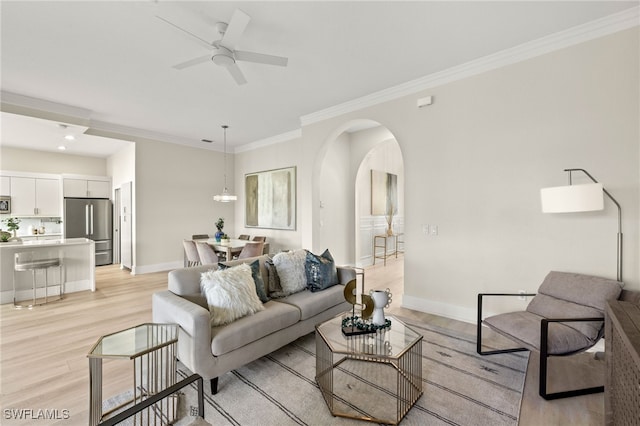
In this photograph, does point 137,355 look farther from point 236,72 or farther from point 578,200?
point 578,200

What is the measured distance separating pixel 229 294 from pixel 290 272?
34.1 inches

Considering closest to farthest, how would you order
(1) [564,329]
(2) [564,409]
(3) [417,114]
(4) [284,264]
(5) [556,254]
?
(2) [564,409]
(1) [564,329]
(5) [556,254]
(4) [284,264]
(3) [417,114]

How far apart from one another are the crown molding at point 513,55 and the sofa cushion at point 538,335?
8.61ft

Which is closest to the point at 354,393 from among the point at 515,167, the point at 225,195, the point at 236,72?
the point at 515,167

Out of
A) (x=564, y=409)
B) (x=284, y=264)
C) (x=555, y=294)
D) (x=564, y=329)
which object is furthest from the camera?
(x=284, y=264)

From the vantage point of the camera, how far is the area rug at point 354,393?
1840 millimetres

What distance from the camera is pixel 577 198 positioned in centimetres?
232

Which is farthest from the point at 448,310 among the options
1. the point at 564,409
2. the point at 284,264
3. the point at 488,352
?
the point at 284,264

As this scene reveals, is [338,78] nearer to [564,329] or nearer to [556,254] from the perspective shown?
[556,254]

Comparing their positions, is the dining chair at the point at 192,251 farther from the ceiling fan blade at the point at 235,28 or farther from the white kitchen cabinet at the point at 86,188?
the white kitchen cabinet at the point at 86,188

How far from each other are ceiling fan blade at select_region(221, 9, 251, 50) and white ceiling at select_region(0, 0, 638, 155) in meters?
0.20

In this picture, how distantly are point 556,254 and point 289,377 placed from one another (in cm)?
281

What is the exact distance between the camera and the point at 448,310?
350cm

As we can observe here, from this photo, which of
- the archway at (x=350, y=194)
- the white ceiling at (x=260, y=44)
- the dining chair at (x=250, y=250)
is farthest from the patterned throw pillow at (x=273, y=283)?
the archway at (x=350, y=194)
